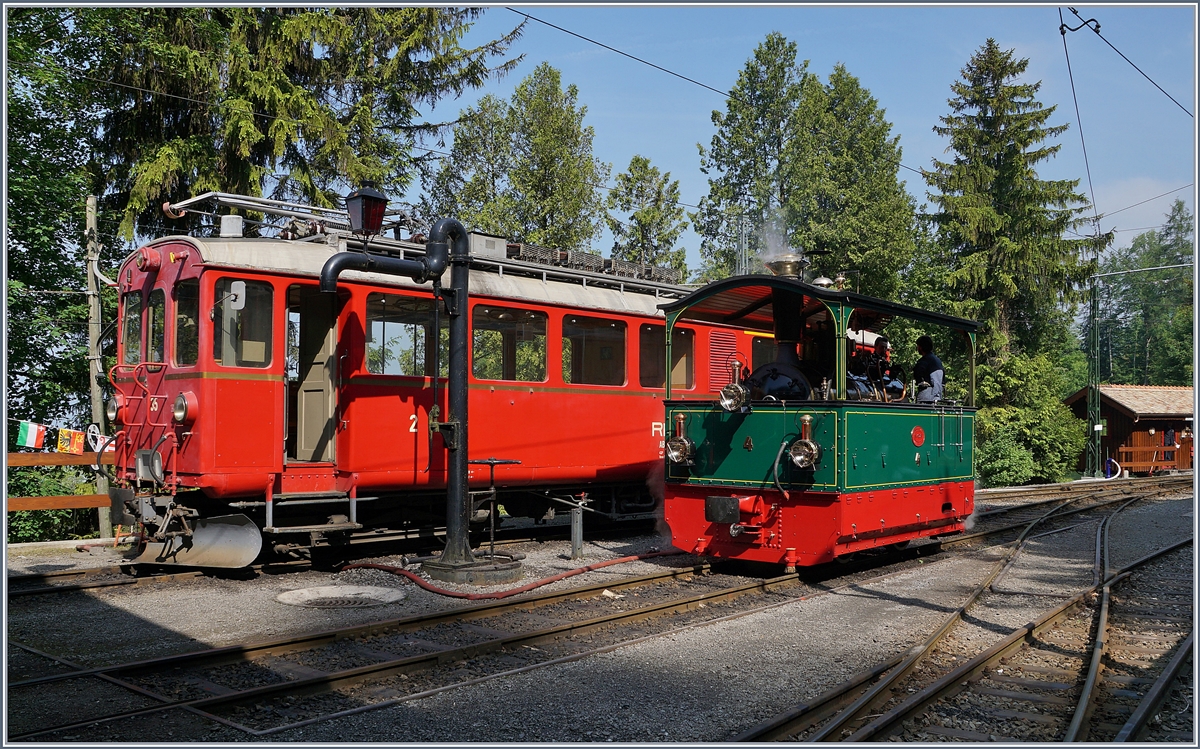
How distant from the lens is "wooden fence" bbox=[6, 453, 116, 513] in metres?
10.8

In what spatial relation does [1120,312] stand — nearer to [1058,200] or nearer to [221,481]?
[1058,200]

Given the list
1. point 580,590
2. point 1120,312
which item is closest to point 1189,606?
point 580,590

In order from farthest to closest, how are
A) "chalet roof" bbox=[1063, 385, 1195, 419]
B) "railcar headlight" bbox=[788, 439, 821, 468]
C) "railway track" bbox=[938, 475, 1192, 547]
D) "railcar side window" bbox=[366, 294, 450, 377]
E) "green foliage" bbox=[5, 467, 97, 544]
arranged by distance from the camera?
"chalet roof" bbox=[1063, 385, 1195, 419], "green foliage" bbox=[5, 467, 97, 544], "railway track" bbox=[938, 475, 1192, 547], "railcar side window" bbox=[366, 294, 450, 377], "railcar headlight" bbox=[788, 439, 821, 468]

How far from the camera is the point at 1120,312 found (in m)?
79.9

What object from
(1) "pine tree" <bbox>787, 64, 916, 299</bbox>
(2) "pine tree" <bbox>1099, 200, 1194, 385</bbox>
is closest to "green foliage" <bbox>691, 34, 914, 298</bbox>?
(1) "pine tree" <bbox>787, 64, 916, 299</bbox>

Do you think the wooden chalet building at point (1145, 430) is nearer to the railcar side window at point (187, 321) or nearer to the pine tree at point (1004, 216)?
the pine tree at point (1004, 216)

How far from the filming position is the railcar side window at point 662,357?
506 inches

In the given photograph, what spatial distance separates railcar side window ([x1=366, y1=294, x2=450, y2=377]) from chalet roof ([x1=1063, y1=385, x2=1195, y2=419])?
35247 millimetres

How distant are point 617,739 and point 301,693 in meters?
1.97

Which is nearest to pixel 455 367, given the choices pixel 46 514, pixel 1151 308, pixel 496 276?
pixel 496 276

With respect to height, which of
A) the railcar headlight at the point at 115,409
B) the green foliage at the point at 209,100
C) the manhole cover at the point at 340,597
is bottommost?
the manhole cover at the point at 340,597

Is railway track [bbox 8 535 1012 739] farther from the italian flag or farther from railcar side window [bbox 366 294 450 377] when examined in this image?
the italian flag

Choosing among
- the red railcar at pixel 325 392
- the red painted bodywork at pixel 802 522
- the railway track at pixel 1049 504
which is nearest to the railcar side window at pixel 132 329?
the red railcar at pixel 325 392

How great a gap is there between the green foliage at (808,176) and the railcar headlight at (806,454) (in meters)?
18.7
